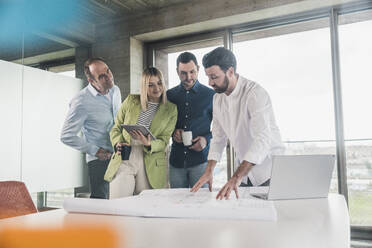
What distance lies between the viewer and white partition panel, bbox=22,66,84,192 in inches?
119

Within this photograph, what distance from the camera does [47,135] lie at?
130 inches

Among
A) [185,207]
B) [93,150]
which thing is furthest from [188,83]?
[185,207]

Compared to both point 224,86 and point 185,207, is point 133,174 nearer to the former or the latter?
point 224,86

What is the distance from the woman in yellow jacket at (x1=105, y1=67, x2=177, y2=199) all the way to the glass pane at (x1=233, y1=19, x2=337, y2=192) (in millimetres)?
1392

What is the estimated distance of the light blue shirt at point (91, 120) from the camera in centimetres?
308

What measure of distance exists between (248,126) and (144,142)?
80 centimetres

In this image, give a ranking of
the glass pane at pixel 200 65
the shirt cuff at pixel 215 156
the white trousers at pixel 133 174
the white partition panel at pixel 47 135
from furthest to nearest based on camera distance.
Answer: the glass pane at pixel 200 65 < the white partition panel at pixel 47 135 < the white trousers at pixel 133 174 < the shirt cuff at pixel 215 156

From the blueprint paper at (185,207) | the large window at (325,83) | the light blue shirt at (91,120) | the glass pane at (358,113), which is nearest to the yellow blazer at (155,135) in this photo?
the light blue shirt at (91,120)

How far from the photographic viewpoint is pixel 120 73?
4.03m

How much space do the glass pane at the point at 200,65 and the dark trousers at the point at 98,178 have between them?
3.74 feet

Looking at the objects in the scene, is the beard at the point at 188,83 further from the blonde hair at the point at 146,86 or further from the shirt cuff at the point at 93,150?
the shirt cuff at the point at 93,150

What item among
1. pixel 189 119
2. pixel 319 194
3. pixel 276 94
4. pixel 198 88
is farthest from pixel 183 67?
pixel 319 194

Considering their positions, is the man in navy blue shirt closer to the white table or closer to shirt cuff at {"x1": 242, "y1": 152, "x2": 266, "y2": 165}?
shirt cuff at {"x1": 242, "y1": 152, "x2": 266, "y2": 165}

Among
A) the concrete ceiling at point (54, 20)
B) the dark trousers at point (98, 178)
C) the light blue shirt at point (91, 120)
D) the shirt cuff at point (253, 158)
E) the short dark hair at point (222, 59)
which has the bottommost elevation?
the dark trousers at point (98, 178)
